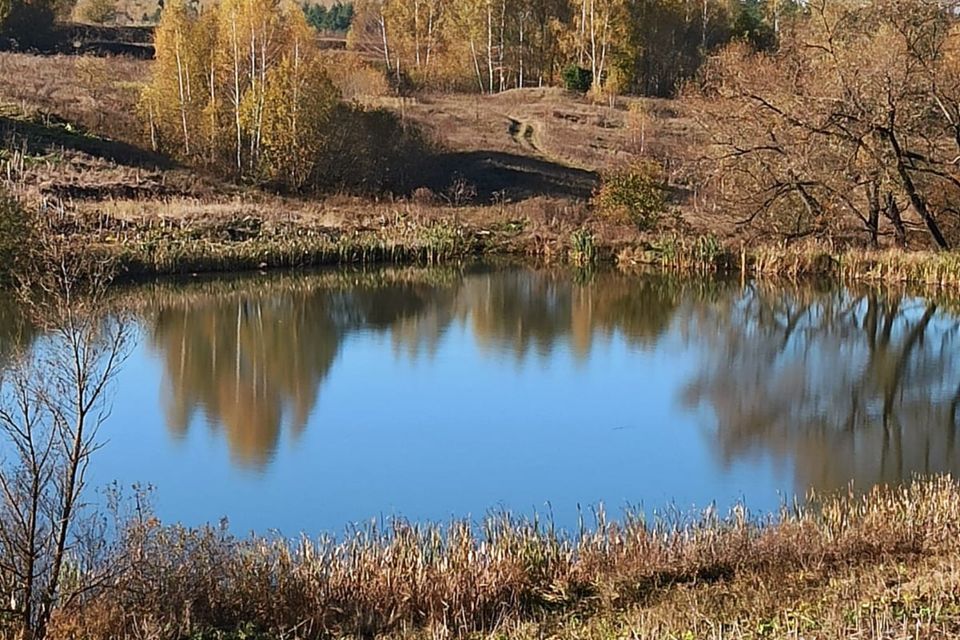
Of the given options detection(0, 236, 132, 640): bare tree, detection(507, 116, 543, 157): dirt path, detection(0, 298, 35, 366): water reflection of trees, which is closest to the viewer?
detection(0, 236, 132, 640): bare tree

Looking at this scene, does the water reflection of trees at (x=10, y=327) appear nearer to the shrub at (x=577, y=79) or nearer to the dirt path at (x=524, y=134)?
the dirt path at (x=524, y=134)

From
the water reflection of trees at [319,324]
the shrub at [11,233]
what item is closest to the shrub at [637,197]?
the water reflection of trees at [319,324]

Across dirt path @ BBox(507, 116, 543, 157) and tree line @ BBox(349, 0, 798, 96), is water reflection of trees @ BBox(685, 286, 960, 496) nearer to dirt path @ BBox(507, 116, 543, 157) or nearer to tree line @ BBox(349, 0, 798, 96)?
dirt path @ BBox(507, 116, 543, 157)

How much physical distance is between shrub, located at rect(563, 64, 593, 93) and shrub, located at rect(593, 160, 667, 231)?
17.5 m

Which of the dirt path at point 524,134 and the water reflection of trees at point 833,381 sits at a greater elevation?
the dirt path at point 524,134

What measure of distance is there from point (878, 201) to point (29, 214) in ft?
41.1

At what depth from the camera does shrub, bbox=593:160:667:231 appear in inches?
776

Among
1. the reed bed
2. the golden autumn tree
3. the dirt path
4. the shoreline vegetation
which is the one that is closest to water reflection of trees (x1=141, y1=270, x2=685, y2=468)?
the shoreline vegetation

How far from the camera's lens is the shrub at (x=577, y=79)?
3703 cm

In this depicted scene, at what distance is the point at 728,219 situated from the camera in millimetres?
18812

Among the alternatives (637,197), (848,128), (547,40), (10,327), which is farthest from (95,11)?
(848,128)

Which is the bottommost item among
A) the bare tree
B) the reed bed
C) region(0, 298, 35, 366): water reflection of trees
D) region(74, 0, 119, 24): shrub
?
region(0, 298, 35, 366): water reflection of trees

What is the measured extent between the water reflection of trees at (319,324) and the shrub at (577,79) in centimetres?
1974

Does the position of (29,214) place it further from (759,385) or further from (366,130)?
(366,130)
